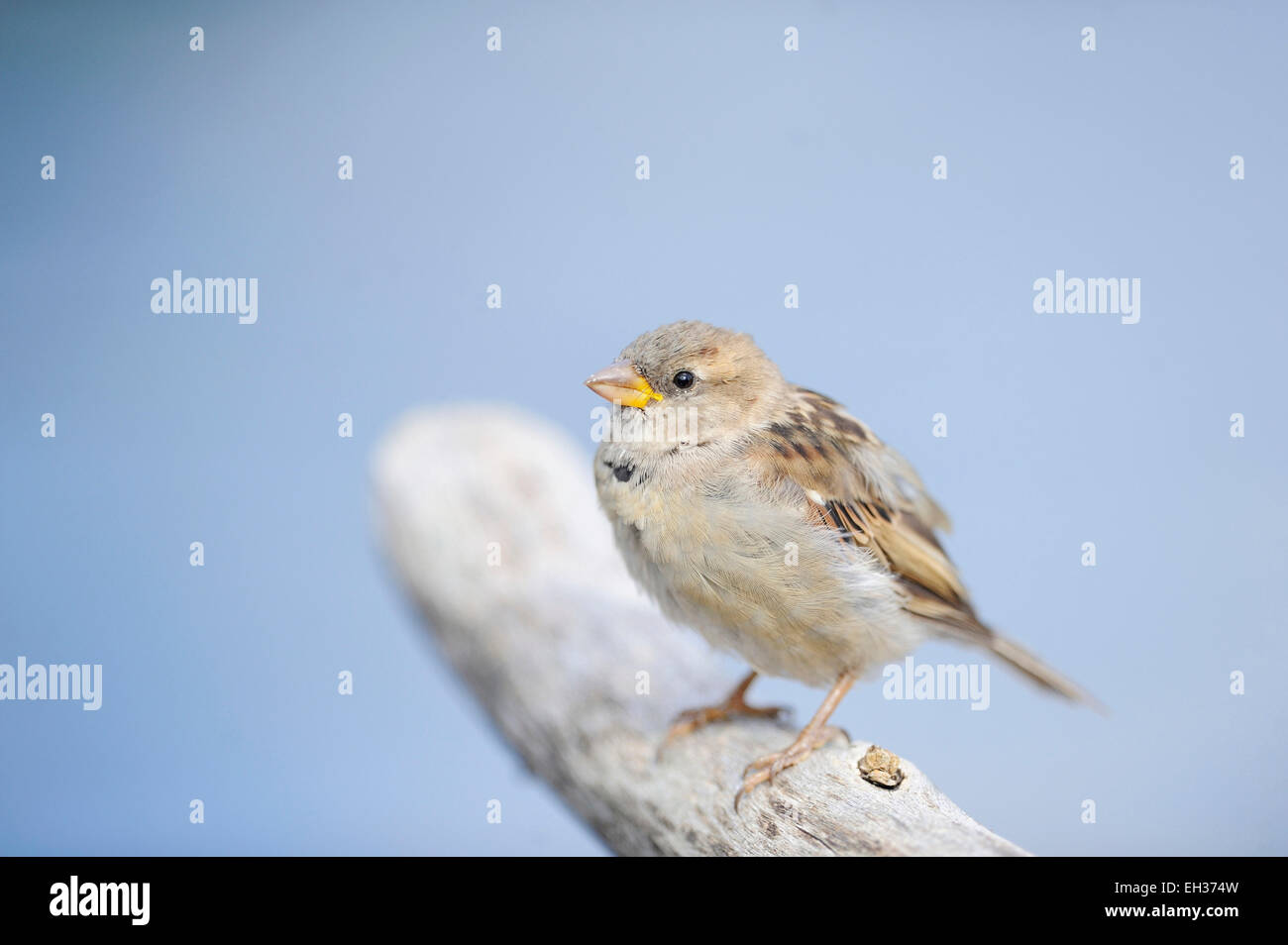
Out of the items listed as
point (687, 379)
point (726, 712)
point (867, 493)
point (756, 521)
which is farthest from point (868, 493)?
point (726, 712)

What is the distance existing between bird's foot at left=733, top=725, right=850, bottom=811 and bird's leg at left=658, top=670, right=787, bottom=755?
16.8 inches

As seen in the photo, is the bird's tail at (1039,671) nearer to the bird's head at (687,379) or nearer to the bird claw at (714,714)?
the bird claw at (714,714)

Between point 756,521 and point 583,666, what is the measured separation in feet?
4.88

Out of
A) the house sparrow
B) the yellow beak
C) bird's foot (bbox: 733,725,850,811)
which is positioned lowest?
bird's foot (bbox: 733,725,850,811)

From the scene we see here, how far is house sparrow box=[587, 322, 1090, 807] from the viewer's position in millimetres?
3004

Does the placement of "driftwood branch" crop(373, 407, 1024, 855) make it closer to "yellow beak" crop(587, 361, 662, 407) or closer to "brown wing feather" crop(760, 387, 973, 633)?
"brown wing feather" crop(760, 387, 973, 633)

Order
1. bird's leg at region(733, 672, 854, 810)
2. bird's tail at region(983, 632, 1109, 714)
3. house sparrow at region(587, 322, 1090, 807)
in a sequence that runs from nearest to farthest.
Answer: house sparrow at region(587, 322, 1090, 807) → bird's leg at region(733, 672, 854, 810) → bird's tail at region(983, 632, 1109, 714)

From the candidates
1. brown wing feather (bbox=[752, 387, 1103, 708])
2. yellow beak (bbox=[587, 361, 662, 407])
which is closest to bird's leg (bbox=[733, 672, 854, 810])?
brown wing feather (bbox=[752, 387, 1103, 708])
